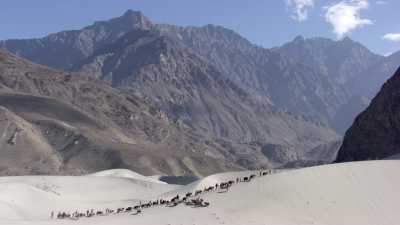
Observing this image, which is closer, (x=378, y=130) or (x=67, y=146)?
(x=378, y=130)

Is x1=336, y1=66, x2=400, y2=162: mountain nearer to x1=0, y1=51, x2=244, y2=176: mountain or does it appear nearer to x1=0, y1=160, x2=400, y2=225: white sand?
x1=0, y1=160, x2=400, y2=225: white sand

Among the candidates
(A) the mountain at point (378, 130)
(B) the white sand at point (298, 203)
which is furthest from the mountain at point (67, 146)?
(B) the white sand at point (298, 203)

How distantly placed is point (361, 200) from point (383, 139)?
3957 cm

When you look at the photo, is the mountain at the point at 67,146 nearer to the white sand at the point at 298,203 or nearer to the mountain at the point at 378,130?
the mountain at the point at 378,130

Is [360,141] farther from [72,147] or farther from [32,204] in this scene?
[72,147]

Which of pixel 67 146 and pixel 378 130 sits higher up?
pixel 67 146

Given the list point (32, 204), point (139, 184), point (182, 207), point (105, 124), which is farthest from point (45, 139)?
point (182, 207)

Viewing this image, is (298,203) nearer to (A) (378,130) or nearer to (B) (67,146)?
(A) (378,130)

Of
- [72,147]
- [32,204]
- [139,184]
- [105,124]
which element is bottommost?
[32,204]

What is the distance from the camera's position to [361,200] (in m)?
22.6

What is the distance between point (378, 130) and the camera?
62562 mm

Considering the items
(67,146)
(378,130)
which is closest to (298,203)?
(378,130)

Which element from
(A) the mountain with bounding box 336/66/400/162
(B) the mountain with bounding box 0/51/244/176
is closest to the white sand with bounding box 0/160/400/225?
(A) the mountain with bounding box 336/66/400/162

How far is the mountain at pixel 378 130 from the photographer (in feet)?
195
